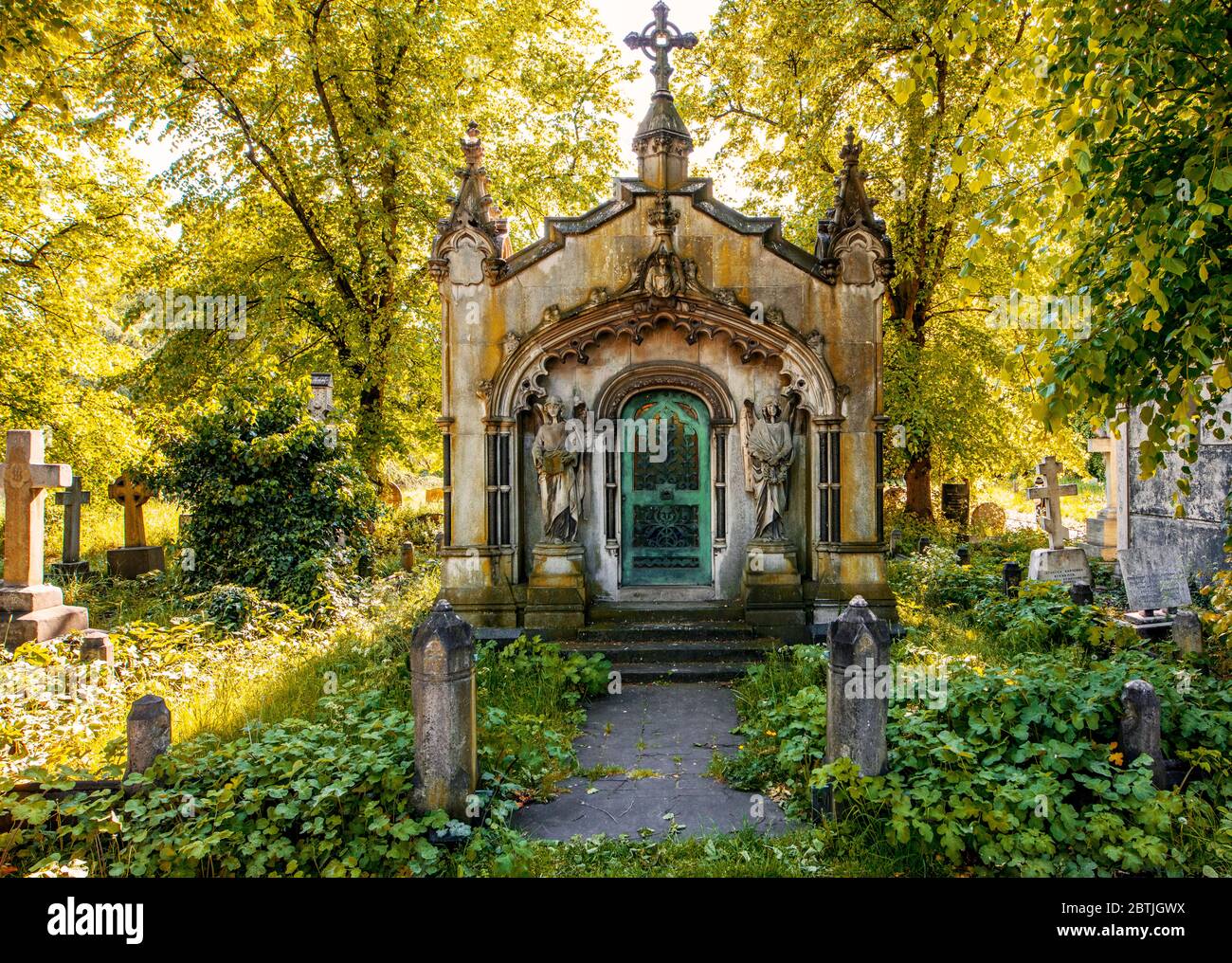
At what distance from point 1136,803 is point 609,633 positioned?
17.4ft

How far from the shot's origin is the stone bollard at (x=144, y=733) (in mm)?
4668

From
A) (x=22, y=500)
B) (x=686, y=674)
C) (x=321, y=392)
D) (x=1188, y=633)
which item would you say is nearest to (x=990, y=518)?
(x=1188, y=633)

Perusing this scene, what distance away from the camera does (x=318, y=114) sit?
1606cm

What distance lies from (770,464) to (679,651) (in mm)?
2424

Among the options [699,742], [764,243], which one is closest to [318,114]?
[764,243]

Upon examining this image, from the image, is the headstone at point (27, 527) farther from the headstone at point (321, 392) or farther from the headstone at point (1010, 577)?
the headstone at point (1010, 577)

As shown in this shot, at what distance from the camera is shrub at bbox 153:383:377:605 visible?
10.8 m

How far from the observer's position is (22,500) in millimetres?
8406

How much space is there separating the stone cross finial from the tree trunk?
646 inches

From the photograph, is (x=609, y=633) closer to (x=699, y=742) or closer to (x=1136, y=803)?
(x=699, y=742)

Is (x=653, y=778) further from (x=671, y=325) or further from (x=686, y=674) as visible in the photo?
(x=671, y=325)

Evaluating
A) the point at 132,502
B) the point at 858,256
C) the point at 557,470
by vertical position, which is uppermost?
the point at 858,256

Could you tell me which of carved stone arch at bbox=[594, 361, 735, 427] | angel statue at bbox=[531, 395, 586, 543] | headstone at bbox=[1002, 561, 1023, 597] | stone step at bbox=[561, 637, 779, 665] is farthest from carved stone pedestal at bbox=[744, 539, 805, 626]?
headstone at bbox=[1002, 561, 1023, 597]

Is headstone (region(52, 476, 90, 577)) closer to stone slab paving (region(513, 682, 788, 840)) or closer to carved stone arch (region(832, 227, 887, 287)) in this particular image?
stone slab paving (region(513, 682, 788, 840))
